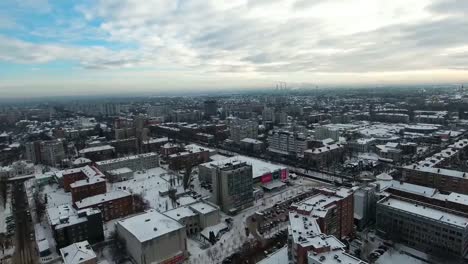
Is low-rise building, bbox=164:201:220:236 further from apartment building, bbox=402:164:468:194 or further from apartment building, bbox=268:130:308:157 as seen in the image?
apartment building, bbox=268:130:308:157

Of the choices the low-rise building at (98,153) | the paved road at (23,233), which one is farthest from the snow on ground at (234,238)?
the low-rise building at (98,153)

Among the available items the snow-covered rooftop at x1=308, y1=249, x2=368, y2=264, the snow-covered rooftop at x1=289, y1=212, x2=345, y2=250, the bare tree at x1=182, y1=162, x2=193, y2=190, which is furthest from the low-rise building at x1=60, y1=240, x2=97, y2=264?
the bare tree at x1=182, y1=162, x2=193, y2=190

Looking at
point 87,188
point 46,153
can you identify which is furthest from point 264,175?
point 46,153

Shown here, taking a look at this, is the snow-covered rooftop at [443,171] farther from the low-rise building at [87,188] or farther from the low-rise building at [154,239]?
the low-rise building at [87,188]

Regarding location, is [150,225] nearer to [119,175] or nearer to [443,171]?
[119,175]

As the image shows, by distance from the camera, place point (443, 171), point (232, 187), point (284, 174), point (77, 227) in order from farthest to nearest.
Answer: point (284, 174) < point (443, 171) < point (232, 187) < point (77, 227)

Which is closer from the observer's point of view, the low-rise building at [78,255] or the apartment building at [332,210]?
the low-rise building at [78,255]

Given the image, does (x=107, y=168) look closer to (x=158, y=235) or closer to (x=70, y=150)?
(x=70, y=150)

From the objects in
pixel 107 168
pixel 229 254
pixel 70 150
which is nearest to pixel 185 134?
pixel 70 150
